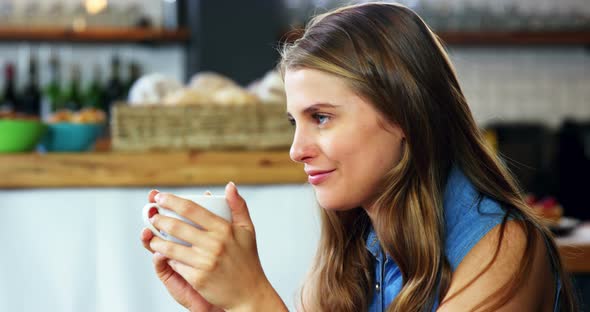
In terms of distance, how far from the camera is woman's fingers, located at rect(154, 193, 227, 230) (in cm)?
104

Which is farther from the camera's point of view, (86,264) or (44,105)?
(44,105)

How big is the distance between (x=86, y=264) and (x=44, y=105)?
2990 mm

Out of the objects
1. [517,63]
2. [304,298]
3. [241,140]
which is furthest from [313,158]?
[517,63]

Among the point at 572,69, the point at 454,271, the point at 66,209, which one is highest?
the point at 454,271

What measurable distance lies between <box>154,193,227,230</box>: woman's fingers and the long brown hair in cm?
27

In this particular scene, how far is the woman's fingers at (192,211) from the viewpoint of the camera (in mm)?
1040

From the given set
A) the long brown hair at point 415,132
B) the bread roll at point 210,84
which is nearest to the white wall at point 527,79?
the bread roll at point 210,84

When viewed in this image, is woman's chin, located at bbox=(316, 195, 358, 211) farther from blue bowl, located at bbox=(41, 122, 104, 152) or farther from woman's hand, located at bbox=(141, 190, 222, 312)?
blue bowl, located at bbox=(41, 122, 104, 152)

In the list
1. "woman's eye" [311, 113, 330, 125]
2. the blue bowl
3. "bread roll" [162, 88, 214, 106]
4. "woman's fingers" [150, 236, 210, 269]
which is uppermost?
"woman's eye" [311, 113, 330, 125]

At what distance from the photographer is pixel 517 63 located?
522 centimetres

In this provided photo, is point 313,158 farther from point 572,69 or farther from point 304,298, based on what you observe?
point 572,69

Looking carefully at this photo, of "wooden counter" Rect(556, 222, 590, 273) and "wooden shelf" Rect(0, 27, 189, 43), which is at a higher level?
"wooden counter" Rect(556, 222, 590, 273)

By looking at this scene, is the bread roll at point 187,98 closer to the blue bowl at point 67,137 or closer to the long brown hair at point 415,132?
the blue bowl at point 67,137

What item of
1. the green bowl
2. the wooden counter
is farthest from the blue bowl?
the wooden counter
